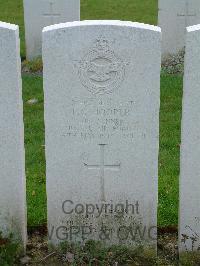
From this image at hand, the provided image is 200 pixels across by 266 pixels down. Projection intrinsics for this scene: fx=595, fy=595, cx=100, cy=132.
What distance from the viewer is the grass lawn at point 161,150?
213 inches

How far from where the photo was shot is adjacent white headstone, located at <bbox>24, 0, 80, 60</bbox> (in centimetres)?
1030

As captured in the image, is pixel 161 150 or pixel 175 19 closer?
pixel 161 150

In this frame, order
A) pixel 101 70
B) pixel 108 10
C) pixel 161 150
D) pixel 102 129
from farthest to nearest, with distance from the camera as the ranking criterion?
pixel 108 10 → pixel 161 150 → pixel 102 129 → pixel 101 70

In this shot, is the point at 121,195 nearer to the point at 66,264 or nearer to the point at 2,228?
the point at 66,264

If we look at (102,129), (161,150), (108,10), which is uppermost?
(108,10)

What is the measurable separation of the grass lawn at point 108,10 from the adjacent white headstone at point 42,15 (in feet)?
7.34

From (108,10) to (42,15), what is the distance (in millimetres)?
4851

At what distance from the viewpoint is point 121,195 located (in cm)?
473

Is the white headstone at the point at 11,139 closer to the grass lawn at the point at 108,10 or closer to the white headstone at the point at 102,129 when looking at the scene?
the white headstone at the point at 102,129

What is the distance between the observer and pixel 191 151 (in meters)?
4.50

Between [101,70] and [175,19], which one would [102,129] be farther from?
[175,19]

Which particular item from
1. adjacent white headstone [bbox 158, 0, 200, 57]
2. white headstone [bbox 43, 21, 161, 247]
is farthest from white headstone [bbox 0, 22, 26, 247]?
adjacent white headstone [bbox 158, 0, 200, 57]

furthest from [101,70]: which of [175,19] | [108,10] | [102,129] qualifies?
[108,10]

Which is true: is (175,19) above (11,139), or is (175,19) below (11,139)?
above
